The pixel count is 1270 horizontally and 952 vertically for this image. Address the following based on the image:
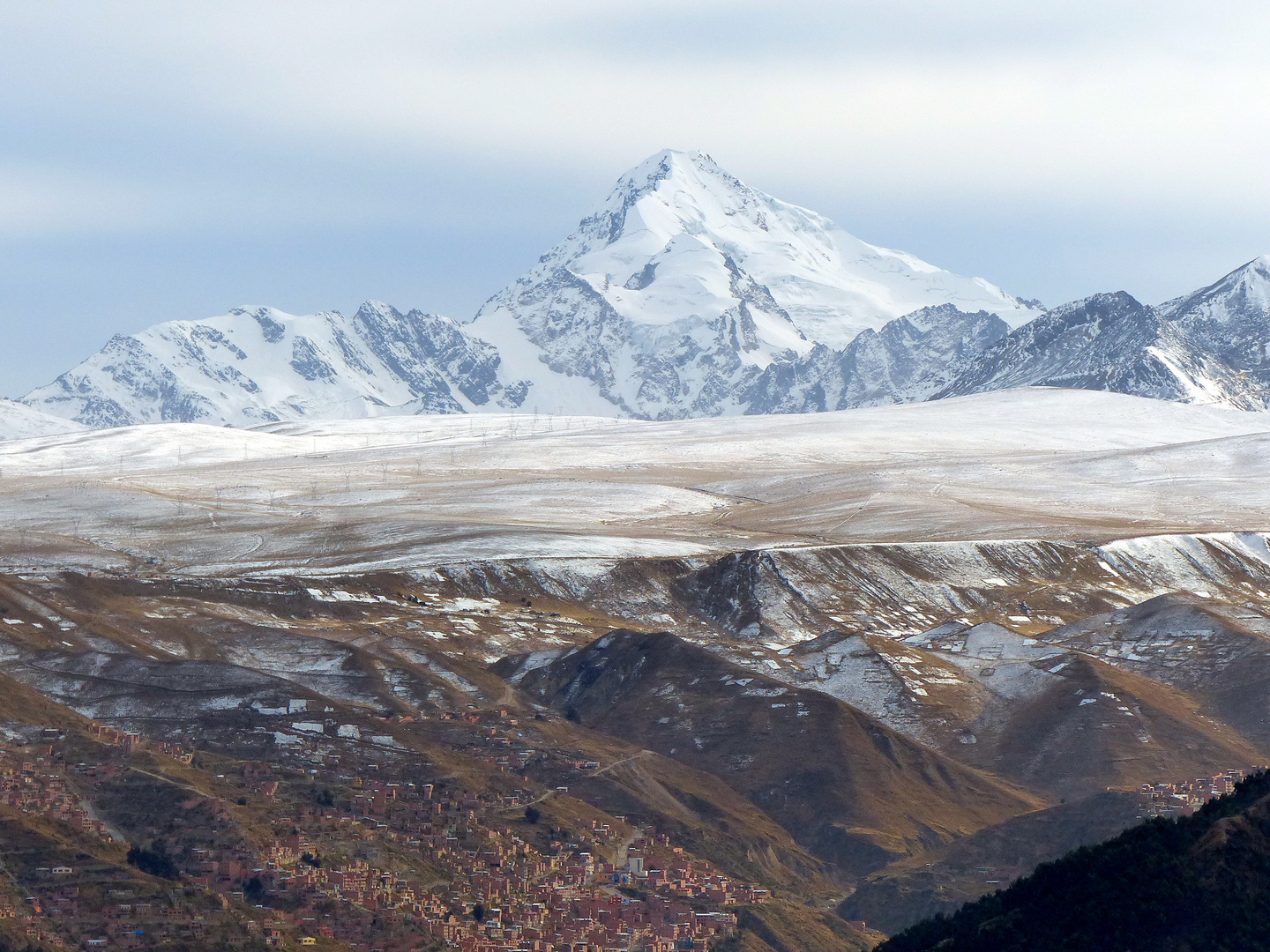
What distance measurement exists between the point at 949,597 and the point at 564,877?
95152mm

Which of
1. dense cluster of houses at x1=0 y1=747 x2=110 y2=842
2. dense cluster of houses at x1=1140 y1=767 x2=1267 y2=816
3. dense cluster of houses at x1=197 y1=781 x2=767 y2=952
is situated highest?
dense cluster of houses at x1=0 y1=747 x2=110 y2=842

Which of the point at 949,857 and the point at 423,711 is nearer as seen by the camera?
the point at 949,857

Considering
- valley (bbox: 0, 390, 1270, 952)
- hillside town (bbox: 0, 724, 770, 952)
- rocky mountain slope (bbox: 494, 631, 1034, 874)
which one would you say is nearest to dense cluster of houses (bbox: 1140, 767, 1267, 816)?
valley (bbox: 0, 390, 1270, 952)

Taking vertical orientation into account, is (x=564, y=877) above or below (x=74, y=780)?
below

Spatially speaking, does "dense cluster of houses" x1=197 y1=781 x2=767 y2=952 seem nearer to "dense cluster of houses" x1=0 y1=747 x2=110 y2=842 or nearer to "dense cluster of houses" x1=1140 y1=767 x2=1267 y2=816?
"dense cluster of houses" x1=0 y1=747 x2=110 y2=842

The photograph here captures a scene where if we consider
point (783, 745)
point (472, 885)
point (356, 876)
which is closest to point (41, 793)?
point (356, 876)

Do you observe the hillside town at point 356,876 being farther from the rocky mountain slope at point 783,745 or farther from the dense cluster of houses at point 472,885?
the rocky mountain slope at point 783,745

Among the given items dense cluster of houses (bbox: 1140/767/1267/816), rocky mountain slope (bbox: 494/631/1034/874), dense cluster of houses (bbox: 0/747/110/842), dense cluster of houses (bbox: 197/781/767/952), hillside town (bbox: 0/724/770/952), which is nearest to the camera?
hillside town (bbox: 0/724/770/952)

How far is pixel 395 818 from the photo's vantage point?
100688mm

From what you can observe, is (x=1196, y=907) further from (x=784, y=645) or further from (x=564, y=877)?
(x=784, y=645)

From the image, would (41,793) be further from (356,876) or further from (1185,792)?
(1185,792)

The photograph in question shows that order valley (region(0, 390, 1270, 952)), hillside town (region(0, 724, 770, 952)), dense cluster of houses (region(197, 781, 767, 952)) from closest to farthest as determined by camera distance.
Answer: hillside town (region(0, 724, 770, 952))
dense cluster of houses (region(197, 781, 767, 952))
valley (region(0, 390, 1270, 952))

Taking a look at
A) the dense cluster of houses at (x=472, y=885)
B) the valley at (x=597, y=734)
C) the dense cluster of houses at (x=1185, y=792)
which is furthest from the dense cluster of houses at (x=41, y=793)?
the dense cluster of houses at (x=1185, y=792)

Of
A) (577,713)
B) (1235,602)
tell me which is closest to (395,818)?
(577,713)
